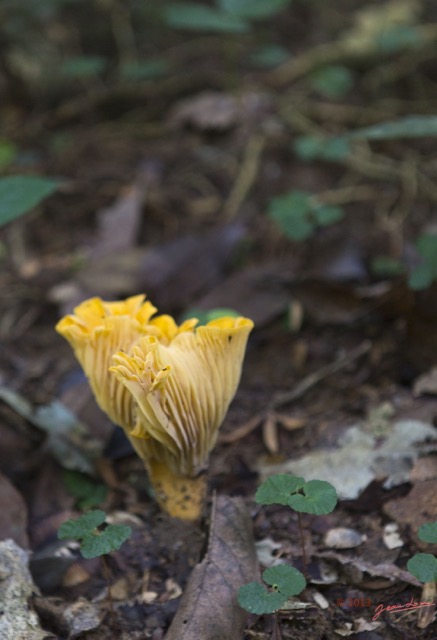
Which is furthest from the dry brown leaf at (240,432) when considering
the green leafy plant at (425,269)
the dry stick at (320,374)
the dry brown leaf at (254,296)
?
the green leafy plant at (425,269)

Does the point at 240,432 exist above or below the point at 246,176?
below

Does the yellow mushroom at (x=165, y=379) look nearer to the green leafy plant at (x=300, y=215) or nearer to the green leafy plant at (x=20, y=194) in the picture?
the green leafy plant at (x=20, y=194)

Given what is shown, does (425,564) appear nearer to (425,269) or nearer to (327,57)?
(425,269)

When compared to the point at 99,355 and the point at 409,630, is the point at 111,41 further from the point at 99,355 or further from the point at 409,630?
the point at 409,630

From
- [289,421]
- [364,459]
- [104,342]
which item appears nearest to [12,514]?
[104,342]

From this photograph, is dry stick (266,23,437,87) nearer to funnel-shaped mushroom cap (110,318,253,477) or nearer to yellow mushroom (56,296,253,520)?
yellow mushroom (56,296,253,520)
